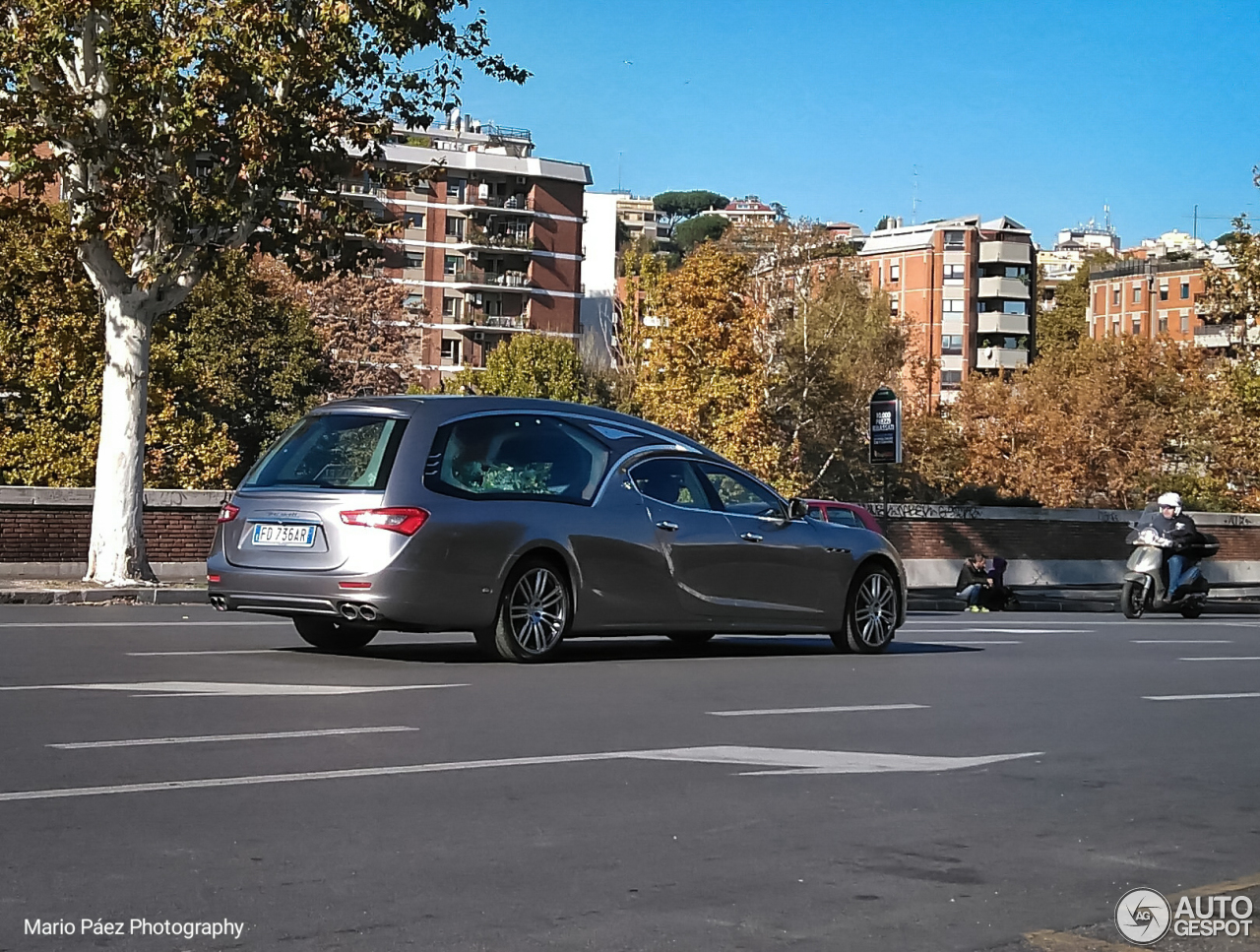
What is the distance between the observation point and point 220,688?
10.2 meters

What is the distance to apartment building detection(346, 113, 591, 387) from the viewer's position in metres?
126

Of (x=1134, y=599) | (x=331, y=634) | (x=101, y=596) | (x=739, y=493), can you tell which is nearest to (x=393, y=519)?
(x=331, y=634)

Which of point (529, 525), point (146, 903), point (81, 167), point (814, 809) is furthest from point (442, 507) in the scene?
point (81, 167)

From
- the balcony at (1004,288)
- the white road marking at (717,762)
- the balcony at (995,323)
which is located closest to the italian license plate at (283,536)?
the white road marking at (717,762)

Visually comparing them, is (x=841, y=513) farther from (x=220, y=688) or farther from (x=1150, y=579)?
(x=220, y=688)

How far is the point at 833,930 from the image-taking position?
493 centimetres

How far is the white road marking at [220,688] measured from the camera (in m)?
9.95

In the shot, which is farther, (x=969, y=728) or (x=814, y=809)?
(x=969, y=728)

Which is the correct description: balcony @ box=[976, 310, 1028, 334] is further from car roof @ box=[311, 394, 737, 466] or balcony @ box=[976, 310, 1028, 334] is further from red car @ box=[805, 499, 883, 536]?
car roof @ box=[311, 394, 737, 466]

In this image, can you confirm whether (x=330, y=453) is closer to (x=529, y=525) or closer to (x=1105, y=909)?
(x=529, y=525)

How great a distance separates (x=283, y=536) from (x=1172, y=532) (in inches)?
634

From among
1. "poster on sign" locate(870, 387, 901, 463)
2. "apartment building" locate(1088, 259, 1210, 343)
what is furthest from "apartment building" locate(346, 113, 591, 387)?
"poster on sign" locate(870, 387, 901, 463)

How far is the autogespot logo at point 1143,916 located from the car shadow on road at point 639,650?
7.67 metres

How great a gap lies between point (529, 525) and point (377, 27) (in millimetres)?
11480
